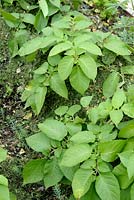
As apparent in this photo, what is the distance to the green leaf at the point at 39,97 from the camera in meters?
2.95

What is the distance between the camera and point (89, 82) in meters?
2.93

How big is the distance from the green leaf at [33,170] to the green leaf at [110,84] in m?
0.63

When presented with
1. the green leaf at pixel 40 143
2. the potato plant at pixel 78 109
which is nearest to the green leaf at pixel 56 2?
the potato plant at pixel 78 109

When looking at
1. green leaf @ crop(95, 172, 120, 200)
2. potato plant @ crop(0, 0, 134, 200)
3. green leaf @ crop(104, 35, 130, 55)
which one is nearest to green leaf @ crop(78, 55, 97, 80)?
potato plant @ crop(0, 0, 134, 200)

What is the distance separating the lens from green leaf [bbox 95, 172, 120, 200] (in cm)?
238

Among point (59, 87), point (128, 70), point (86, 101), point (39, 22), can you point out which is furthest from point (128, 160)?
point (39, 22)

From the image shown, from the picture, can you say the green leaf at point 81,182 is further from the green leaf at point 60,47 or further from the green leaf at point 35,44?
the green leaf at point 35,44

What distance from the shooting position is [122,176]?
2443 mm

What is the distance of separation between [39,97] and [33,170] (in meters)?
0.52

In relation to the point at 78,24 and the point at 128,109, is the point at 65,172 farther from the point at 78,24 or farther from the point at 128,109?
the point at 78,24

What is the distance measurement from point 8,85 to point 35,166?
3.33 ft

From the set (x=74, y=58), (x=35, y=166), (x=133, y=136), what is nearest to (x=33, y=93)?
(x=74, y=58)

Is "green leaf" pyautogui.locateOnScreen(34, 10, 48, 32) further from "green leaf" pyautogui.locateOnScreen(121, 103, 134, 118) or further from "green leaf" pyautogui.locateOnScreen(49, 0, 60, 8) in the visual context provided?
"green leaf" pyautogui.locateOnScreen(121, 103, 134, 118)

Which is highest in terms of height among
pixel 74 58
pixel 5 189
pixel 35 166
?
pixel 74 58
